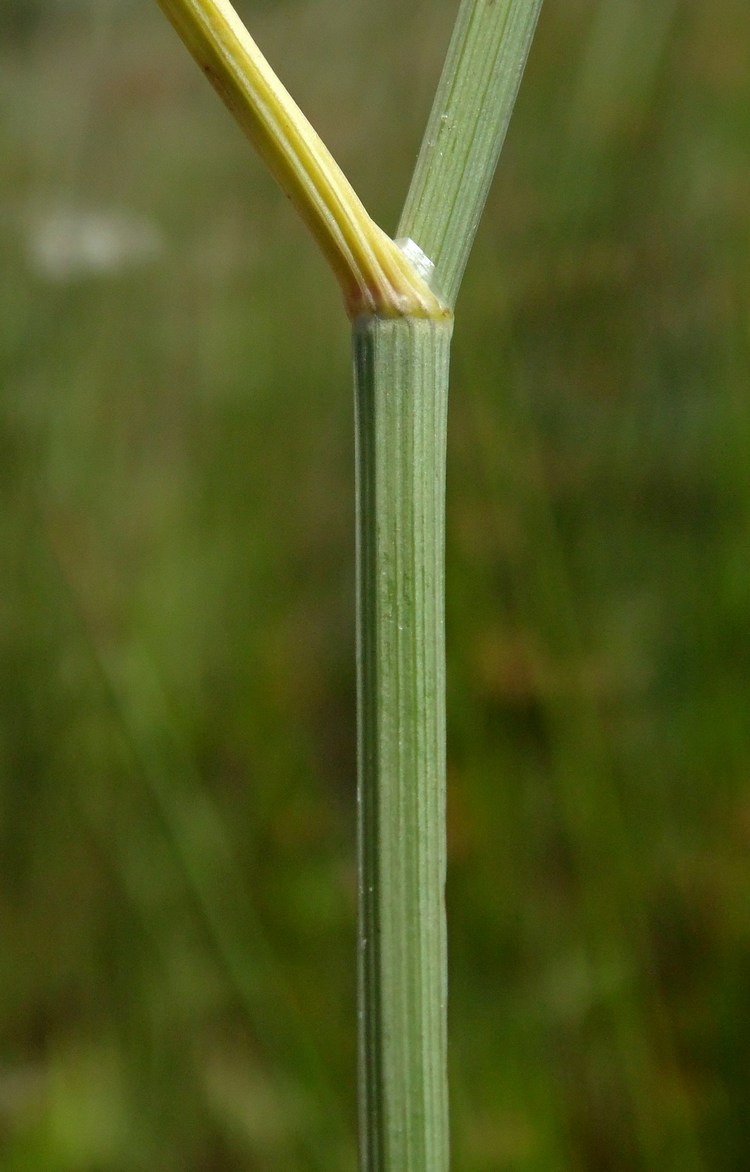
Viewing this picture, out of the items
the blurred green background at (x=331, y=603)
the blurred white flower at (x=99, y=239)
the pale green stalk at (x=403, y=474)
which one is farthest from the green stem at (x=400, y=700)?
the blurred white flower at (x=99, y=239)

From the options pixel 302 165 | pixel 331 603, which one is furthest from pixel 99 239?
pixel 302 165

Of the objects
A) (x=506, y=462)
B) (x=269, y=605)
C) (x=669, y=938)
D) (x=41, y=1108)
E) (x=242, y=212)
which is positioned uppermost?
(x=242, y=212)

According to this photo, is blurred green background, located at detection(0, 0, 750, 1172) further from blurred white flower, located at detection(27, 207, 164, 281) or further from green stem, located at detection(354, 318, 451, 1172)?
green stem, located at detection(354, 318, 451, 1172)

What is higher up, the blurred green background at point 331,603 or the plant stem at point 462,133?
the plant stem at point 462,133

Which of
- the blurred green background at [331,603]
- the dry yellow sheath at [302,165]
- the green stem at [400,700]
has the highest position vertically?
the dry yellow sheath at [302,165]

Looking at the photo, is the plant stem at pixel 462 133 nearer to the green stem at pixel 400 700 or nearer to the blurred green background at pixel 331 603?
the green stem at pixel 400 700

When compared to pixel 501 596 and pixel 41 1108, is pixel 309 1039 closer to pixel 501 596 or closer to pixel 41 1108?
pixel 41 1108

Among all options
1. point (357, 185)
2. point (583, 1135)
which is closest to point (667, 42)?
point (357, 185)
